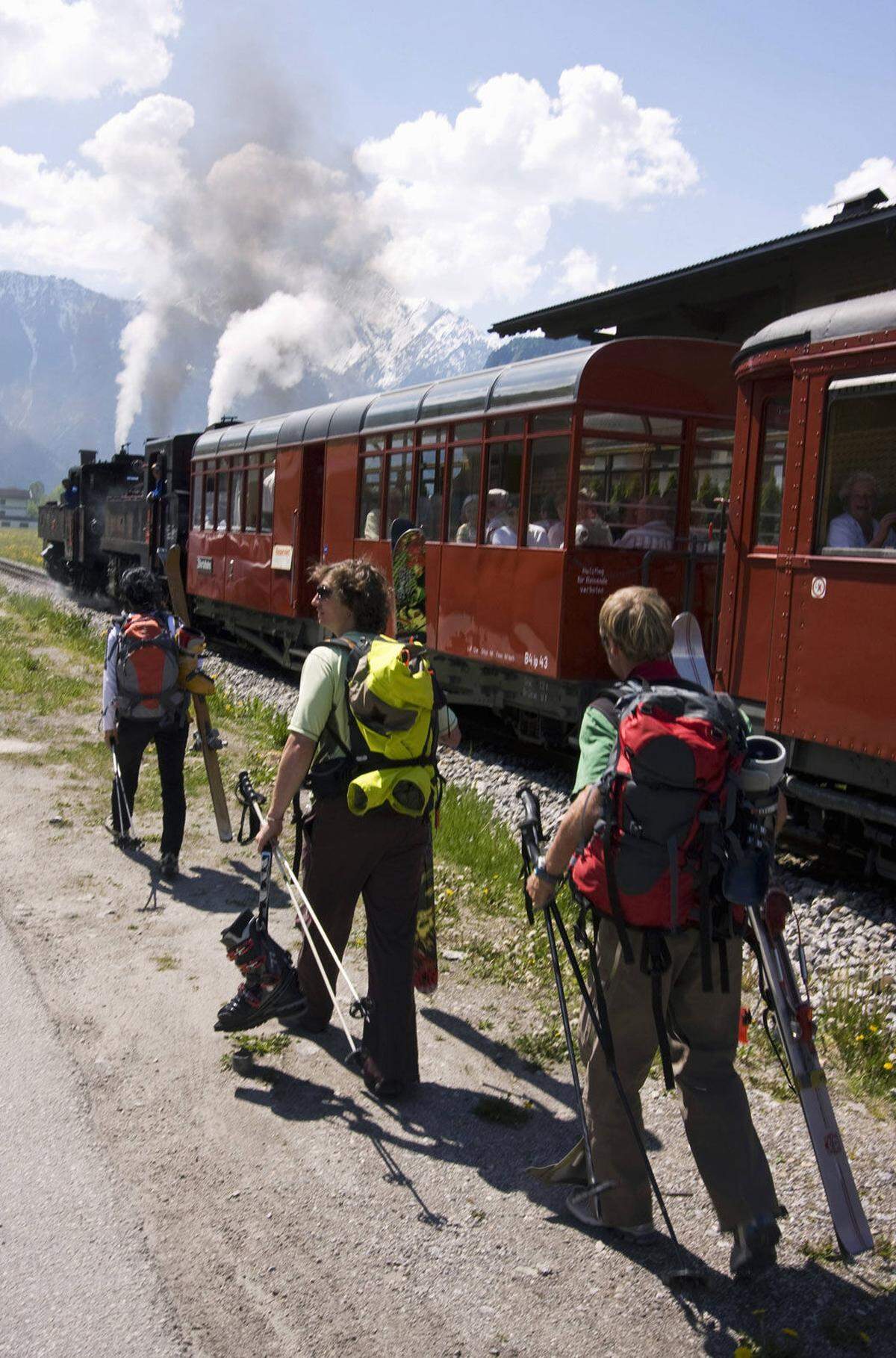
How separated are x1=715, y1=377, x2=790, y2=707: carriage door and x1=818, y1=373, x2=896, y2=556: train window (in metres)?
0.41

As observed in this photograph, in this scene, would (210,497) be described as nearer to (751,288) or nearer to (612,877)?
(751,288)

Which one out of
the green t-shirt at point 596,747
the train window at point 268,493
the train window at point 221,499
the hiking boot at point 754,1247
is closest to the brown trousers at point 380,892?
the green t-shirt at point 596,747

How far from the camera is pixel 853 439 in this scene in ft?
22.2

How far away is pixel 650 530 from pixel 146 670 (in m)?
4.69

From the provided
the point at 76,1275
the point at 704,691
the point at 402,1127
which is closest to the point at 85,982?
the point at 402,1127

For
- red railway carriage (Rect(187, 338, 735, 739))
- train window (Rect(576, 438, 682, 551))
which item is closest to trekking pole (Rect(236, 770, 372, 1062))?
red railway carriage (Rect(187, 338, 735, 739))

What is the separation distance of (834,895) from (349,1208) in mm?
4253

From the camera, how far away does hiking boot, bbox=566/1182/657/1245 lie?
341 centimetres

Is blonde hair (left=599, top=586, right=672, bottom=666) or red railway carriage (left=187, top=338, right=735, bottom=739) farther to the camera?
red railway carriage (left=187, top=338, right=735, bottom=739)

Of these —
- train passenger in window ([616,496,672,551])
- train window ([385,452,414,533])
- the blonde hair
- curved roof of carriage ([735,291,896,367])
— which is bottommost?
the blonde hair

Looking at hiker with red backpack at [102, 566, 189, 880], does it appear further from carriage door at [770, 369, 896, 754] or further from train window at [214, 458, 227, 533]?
train window at [214, 458, 227, 533]

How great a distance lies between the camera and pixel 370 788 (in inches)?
161

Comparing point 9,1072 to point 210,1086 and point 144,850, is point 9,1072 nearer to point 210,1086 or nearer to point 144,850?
point 210,1086

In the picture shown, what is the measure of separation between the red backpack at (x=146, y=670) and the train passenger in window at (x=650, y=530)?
13.9ft
